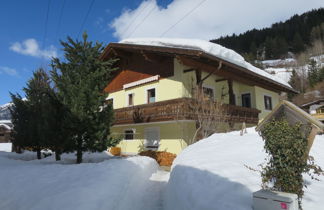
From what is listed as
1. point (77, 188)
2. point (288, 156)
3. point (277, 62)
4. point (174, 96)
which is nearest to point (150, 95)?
point (174, 96)

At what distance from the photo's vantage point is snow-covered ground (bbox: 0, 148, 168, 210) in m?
5.39

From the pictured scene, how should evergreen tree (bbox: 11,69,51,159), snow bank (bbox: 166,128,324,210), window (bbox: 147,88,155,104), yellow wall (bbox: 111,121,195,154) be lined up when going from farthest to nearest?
window (bbox: 147,88,155,104) < evergreen tree (bbox: 11,69,51,159) < yellow wall (bbox: 111,121,195,154) < snow bank (bbox: 166,128,324,210)

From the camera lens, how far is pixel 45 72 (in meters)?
17.7

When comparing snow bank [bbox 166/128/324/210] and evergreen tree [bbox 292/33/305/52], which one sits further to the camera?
evergreen tree [bbox 292/33/305/52]

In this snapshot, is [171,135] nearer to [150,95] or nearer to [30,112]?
[150,95]

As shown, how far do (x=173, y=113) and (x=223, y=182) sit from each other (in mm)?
7519

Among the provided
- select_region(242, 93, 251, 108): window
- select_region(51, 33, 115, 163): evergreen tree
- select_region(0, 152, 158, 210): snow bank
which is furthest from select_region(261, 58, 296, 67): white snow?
select_region(0, 152, 158, 210): snow bank

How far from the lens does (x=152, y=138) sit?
1580 cm

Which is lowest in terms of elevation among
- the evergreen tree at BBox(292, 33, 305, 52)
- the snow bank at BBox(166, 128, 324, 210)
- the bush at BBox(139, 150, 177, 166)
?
the bush at BBox(139, 150, 177, 166)

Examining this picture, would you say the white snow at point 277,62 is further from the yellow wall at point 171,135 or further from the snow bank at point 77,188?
the snow bank at point 77,188

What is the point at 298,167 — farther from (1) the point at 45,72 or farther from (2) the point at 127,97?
(1) the point at 45,72

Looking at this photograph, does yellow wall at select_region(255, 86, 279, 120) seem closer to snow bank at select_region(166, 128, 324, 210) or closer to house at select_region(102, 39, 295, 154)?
house at select_region(102, 39, 295, 154)

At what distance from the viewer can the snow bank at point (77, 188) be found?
5371 mm

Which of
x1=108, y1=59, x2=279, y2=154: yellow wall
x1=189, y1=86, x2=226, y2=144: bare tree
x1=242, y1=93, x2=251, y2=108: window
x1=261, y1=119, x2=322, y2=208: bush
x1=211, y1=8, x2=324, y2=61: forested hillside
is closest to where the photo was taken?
x1=261, y1=119, x2=322, y2=208: bush
